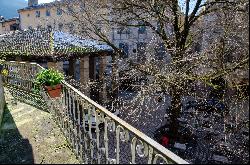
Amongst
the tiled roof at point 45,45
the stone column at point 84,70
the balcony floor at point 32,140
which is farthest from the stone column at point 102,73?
the balcony floor at point 32,140

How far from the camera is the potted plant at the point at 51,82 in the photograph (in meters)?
5.99

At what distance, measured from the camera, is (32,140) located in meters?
5.21

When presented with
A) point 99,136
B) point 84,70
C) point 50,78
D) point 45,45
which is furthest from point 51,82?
point 84,70

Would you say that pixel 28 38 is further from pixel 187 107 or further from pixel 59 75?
pixel 59 75

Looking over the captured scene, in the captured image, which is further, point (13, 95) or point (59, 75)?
point (13, 95)

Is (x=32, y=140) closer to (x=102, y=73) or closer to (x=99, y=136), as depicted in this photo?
(x=99, y=136)

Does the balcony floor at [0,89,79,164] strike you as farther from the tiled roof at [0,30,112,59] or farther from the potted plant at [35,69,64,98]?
the tiled roof at [0,30,112,59]

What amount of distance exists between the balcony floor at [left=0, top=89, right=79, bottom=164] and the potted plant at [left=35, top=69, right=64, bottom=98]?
2.23ft

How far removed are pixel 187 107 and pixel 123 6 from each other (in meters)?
10.5

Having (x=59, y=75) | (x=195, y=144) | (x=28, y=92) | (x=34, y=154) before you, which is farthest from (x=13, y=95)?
(x=195, y=144)

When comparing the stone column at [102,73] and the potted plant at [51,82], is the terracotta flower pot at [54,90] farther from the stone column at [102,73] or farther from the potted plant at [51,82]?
the stone column at [102,73]

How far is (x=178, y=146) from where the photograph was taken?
1541 cm

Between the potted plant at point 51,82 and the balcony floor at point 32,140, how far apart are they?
0.68 metres

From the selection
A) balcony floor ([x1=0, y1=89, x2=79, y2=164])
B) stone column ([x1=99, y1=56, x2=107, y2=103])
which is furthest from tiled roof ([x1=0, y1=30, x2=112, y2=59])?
balcony floor ([x1=0, y1=89, x2=79, y2=164])
